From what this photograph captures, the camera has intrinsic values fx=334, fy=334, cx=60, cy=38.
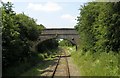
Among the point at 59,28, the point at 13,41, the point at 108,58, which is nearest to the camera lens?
the point at 108,58

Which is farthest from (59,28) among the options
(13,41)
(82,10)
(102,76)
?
(102,76)

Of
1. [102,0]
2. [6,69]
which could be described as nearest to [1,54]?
[6,69]

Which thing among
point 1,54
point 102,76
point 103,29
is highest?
point 103,29

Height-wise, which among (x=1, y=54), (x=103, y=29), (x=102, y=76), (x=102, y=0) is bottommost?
(x=102, y=76)

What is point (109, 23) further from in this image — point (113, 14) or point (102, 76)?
point (102, 76)

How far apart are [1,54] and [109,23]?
776cm

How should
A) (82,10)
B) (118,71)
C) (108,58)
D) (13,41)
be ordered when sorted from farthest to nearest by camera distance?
(82,10), (13,41), (108,58), (118,71)

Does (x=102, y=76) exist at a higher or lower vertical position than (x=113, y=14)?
lower

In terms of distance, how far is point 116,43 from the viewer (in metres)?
23.6

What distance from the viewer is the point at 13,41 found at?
2569 centimetres

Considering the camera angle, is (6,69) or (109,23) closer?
(109,23)

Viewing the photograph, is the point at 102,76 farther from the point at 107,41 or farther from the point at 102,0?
the point at 102,0

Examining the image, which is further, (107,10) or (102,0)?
(102,0)

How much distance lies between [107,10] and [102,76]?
5692 millimetres
